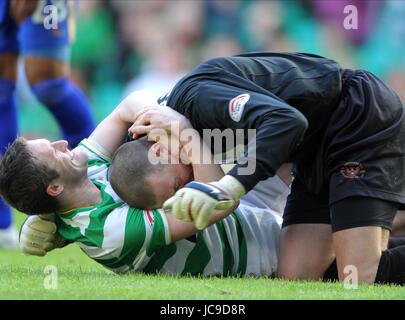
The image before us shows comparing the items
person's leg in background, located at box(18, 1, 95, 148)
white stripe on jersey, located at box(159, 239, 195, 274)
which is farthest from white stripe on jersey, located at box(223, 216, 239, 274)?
person's leg in background, located at box(18, 1, 95, 148)

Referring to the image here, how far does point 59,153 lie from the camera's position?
388cm

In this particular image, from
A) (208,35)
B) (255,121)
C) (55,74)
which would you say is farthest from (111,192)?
(208,35)

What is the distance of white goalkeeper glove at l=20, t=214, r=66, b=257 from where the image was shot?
3963 mm

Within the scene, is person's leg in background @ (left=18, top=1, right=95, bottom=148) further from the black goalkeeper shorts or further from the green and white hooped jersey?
the black goalkeeper shorts

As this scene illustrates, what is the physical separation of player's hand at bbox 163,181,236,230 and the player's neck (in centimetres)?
81

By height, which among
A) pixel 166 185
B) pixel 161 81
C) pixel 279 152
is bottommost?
pixel 161 81

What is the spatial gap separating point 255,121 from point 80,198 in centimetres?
93

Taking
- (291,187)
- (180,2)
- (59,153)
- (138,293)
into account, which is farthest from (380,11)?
(138,293)

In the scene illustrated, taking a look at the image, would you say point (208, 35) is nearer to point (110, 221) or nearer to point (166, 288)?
point (110, 221)

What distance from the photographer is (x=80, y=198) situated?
3.87 m

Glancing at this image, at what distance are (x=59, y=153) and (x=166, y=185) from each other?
0.50 metres

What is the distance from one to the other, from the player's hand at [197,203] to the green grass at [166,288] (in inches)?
11.2

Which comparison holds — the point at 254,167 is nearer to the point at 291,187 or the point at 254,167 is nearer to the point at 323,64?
the point at 323,64

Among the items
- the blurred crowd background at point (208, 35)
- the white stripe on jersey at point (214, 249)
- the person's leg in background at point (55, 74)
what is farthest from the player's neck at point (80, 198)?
the blurred crowd background at point (208, 35)
